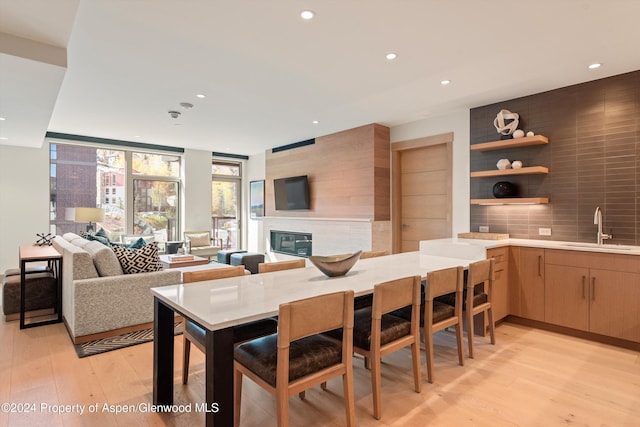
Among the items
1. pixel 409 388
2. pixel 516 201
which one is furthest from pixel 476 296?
pixel 516 201

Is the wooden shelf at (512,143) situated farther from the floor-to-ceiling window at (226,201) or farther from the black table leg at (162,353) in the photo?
the floor-to-ceiling window at (226,201)

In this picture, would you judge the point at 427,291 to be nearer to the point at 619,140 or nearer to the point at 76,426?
the point at 76,426

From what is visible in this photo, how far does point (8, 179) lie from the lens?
19.4ft

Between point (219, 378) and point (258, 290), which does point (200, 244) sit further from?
point (219, 378)

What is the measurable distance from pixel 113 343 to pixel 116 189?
4.82 metres

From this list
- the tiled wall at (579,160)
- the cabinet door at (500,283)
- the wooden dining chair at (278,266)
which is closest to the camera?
the wooden dining chair at (278,266)

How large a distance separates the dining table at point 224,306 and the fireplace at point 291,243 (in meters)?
3.87

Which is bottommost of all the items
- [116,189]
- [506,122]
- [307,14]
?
[116,189]

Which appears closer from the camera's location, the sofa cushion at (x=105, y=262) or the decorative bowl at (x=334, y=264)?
the decorative bowl at (x=334, y=264)

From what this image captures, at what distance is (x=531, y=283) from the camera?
3559 mm

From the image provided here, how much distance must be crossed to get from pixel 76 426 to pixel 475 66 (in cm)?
415

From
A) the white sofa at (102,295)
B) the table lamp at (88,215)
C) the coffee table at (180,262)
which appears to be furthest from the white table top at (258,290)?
the table lamp at (88,215)

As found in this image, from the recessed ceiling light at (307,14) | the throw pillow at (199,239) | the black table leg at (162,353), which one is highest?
the recessed ceiling light at (307,14)

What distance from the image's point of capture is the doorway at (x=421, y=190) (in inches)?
194
